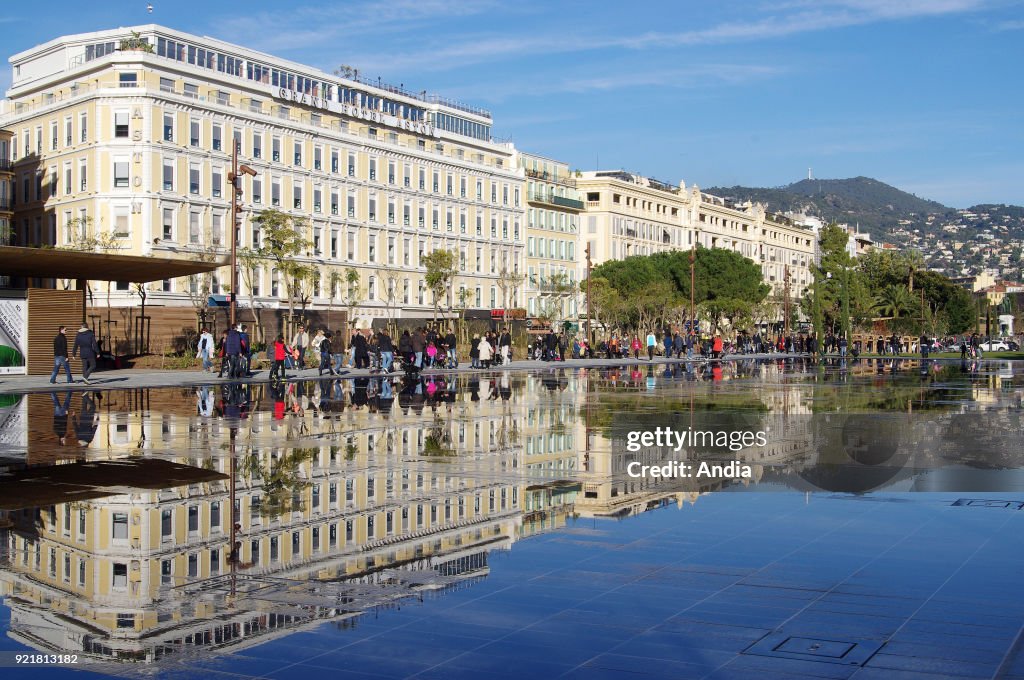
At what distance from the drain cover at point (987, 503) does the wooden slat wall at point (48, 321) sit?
3345 centimetres

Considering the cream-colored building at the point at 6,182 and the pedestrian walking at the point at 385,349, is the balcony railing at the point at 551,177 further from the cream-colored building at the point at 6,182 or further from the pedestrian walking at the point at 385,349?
the pedestrian walking at the point at 385,349

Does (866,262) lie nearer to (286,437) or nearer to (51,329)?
(51,329)

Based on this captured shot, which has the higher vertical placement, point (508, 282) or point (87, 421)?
point (508, 282)

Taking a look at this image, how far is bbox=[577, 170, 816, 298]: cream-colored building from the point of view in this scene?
111875mm

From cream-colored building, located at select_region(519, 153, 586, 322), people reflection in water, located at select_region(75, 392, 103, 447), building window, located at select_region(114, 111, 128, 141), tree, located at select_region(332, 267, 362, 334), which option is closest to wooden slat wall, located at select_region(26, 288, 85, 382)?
people reflection in water, located at select_region(75, 392, 103, 447)

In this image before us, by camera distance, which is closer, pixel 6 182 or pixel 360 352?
pixel 360 352

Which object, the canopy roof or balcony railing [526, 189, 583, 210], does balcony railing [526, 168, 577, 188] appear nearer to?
balcony railing [526, 189, 583, 210]

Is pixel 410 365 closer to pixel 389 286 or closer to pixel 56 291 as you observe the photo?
pixel 56 291

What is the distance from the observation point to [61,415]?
22.5 m

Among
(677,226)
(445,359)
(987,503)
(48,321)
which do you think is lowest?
(987,503)

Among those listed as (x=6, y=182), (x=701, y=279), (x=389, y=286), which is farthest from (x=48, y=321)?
(x=701, y=279)

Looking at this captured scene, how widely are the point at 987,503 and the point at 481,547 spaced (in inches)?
210

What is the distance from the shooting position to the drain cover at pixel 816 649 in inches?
238

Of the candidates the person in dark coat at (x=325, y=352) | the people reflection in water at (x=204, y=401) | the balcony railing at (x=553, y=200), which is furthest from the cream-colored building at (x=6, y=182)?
the people reflection in water at (x=204, y=401)
